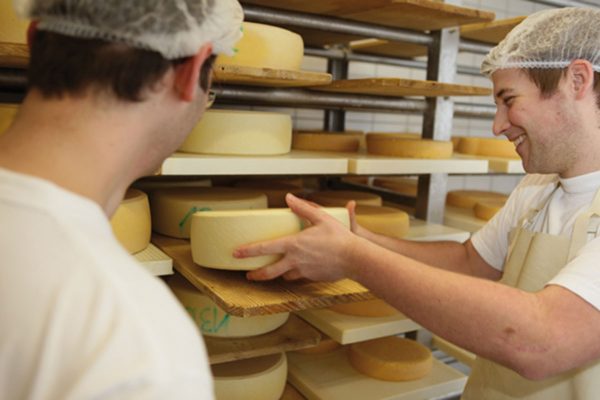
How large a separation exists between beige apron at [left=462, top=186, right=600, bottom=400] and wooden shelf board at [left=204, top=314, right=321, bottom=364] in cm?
47

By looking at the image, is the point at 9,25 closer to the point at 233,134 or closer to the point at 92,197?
the point at 233,134

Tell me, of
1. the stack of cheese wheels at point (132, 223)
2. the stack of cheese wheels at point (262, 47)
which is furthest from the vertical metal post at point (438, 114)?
the stack of cheese wheels at point (132, 223)

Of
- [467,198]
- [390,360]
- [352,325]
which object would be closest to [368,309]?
[352,325]

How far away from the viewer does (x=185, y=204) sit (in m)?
1.54

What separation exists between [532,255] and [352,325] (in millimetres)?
576

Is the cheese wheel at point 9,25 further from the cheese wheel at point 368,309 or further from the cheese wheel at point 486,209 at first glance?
the cheese wheel at point 486,209

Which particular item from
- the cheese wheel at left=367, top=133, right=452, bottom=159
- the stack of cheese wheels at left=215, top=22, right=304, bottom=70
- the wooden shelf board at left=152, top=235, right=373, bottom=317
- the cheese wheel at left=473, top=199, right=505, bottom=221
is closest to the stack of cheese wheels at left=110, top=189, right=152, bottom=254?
the wooden shelf board at left=152, top=235, right=373, bottom=317

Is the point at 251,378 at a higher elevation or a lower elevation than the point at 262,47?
lower

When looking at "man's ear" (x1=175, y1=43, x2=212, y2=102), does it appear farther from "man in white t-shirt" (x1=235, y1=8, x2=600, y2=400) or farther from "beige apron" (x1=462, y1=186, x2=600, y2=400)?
"beige apron" (x1=462, y1=186, x2=600, y2=400)

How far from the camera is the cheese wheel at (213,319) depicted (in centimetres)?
152

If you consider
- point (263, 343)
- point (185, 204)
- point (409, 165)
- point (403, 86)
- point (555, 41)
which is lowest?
point (263, 343)

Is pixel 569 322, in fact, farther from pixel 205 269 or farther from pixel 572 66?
pixel 205 269

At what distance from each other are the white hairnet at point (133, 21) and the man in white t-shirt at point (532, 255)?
57 cm

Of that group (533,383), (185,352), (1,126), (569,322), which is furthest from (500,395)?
(1,126)
